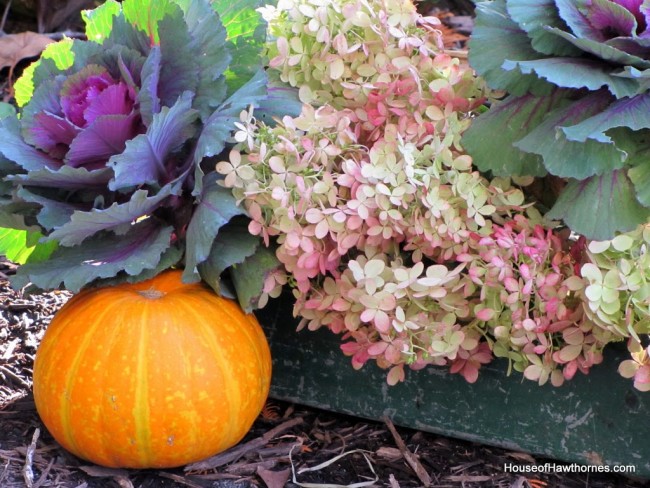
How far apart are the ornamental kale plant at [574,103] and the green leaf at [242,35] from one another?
49cm

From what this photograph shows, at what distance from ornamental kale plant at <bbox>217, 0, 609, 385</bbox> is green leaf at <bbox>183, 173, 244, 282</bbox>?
3 cm

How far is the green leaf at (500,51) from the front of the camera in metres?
1.37

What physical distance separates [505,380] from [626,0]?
28.6 inches

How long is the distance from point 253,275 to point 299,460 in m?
0.39

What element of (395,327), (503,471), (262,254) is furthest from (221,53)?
(503,471)

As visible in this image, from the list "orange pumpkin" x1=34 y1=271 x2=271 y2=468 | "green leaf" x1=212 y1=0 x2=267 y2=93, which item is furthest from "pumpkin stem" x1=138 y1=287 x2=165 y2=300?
"green leaf" x1=212 y1=0 x2=267 y2=93

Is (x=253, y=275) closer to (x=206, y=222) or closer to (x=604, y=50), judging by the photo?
(x=206, y=222)

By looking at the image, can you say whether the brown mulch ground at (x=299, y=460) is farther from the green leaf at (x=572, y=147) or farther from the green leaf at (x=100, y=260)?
the green leaf at (x=572, y=147)

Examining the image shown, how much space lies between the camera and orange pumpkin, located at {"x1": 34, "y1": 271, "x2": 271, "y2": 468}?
1428 millimetres

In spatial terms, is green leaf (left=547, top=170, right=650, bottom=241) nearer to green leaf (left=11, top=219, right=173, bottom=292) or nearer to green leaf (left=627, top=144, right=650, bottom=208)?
green leaf (left=627, top=144, right=650, bottom=208)

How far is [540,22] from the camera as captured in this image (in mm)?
1334

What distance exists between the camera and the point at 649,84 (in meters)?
1.27

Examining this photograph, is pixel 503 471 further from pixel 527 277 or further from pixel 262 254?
pixel 262 254

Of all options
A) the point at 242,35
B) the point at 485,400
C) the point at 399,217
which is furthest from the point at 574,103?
the point at 242,35
